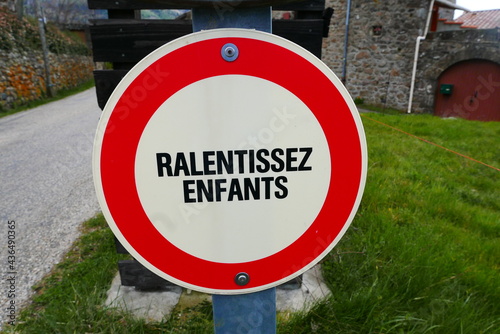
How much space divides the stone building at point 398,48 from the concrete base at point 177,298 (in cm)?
1102

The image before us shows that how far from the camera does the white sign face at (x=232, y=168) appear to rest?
2.62ft

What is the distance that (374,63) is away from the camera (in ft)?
40.3

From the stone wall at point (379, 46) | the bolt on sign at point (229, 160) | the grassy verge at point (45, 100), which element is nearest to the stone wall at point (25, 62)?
the grassy verge at point (45, 100)

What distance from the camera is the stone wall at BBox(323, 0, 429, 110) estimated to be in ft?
36.7

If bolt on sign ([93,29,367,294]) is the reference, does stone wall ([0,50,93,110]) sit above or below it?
below

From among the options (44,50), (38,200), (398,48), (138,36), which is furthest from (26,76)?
(138,36)

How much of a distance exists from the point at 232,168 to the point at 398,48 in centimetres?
1237

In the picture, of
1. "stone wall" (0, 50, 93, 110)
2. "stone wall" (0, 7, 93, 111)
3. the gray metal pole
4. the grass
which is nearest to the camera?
the grass

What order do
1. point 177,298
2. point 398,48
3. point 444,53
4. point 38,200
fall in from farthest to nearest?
1. point 398,48
2. point 444,53
3. point 38,200
4. point 177,298

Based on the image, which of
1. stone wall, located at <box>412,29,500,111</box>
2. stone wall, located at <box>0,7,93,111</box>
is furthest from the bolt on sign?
stone wall, located at <box>0,7,93,111</box>

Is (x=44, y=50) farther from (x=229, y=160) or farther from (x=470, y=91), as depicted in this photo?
(x=229, y=160)

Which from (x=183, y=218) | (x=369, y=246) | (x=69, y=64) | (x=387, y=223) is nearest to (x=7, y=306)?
(x=183, y=218)

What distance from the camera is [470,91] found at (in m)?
11.1

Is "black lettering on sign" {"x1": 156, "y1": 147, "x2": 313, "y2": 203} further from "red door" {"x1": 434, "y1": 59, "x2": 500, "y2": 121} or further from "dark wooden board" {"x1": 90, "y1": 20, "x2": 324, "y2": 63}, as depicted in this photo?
"red door" {"x1": 434, "y1": 59, "x2": 500, "y2": 121}
